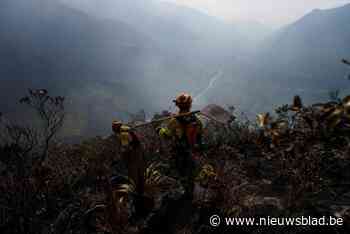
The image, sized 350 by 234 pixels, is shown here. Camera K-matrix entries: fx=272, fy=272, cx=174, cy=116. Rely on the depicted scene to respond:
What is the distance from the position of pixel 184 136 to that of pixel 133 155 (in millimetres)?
771

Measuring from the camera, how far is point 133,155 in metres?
3.76

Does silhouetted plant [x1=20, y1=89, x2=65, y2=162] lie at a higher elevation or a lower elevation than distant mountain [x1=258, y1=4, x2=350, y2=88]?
lower

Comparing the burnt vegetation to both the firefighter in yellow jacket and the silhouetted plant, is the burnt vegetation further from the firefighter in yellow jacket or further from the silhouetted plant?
the silhouetted plant

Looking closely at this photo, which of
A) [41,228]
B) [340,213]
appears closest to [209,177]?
[340,213]

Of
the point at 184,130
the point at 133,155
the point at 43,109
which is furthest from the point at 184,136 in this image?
the point at 43,109

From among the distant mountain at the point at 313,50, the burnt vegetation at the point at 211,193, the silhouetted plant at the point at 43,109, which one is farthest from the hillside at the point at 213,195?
the distant mountain at the point at 313,50

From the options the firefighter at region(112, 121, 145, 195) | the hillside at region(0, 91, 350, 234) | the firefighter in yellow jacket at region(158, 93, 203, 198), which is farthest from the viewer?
the firefighter in yellow jacket at region(158, 93, 203, 198)

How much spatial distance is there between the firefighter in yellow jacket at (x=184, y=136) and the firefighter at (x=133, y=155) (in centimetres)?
46

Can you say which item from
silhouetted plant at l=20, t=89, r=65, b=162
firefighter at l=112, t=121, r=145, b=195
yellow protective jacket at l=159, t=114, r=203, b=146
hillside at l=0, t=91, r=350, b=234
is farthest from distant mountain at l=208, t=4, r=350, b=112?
firefighter at l=112, t=121, r=145, b=195

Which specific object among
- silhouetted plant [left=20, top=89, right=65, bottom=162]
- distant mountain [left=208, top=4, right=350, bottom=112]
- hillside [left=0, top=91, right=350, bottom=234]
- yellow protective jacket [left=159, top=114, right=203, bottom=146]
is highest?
distant mountain [left=208, top=4, right=350, bottom=112]

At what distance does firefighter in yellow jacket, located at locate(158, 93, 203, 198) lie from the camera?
12.7 ft

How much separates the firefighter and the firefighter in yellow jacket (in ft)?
1.52

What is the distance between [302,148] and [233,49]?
15703 cm

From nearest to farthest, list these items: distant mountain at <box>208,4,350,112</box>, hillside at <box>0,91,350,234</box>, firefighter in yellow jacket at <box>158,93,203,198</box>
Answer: hillside at <box>0,91,350,234</box>
firefighter in yellow jacket at <box>158,93,203,198</box>
distant mountain at <box>208,4,350,112</box>
